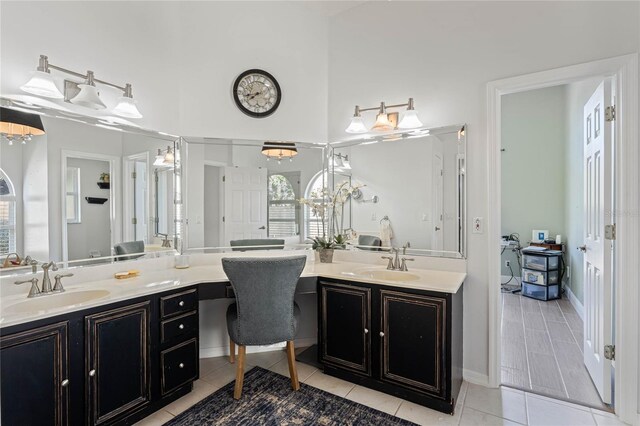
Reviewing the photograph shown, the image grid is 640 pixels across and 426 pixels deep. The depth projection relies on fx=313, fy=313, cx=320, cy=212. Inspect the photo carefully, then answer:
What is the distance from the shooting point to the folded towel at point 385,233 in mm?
2787

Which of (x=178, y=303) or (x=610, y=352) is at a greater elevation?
(x=178, y=303)

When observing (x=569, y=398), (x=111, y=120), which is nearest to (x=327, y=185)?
(x=111, y=120)

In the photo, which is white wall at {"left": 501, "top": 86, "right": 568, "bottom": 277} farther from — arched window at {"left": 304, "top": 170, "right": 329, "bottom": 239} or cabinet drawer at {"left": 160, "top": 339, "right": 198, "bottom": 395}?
cabinet drawer at {"left": 160, "top": 339, "right": 198, "bottom": 395}

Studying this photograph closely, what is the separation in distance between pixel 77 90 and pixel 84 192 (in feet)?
2.16

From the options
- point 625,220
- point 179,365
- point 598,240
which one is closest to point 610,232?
point 625,220

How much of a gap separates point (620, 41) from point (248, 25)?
270 cm

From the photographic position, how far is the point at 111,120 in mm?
2211

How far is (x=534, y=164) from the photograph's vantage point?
511 centimetres

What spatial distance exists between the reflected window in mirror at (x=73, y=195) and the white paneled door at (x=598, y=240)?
344 centimetres

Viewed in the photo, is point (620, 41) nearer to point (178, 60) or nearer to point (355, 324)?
point (355, 324)

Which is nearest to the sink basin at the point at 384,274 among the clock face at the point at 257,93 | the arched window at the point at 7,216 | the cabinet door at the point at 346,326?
the cabinet door at the point at 346,326

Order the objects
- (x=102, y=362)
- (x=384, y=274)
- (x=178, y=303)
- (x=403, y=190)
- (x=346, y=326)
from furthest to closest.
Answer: (x=403, y=190) < (x=384, y=274) < (x=346, y=326) < (x=178, y=303) < (x=102, y=362)

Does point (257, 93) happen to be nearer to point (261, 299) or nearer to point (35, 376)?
point (261, 299)

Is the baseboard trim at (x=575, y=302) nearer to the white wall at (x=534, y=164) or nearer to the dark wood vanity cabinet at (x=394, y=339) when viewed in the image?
the white wall at (x=534, y=164)
